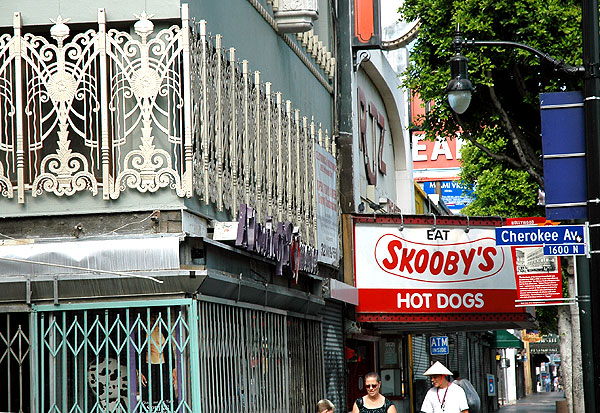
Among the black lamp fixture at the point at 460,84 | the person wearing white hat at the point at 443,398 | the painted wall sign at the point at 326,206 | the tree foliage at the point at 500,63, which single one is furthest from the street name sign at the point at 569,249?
the tree foliage at the point at 500,63

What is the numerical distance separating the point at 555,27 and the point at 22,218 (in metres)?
11.4

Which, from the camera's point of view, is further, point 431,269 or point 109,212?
point 431,269

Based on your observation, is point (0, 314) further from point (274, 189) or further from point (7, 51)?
point (274, 189)

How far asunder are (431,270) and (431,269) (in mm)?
19

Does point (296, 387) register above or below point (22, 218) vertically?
below

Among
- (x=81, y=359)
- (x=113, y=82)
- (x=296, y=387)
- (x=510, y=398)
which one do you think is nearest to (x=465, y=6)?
(x=296, y=387)

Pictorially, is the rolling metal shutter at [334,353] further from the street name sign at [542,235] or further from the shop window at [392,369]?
the street name sign at [542,235]

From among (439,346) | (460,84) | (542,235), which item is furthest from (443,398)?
(439,346)

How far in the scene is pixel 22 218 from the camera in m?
12.2

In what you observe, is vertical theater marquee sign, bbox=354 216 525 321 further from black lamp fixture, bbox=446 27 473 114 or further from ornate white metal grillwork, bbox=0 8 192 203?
ornate white metal grillwork, bbox=0 8 192 203

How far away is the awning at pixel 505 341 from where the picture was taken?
175ft

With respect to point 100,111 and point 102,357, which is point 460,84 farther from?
point 102,357

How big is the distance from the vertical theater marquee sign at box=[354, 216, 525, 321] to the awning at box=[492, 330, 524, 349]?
105ft

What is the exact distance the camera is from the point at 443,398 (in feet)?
44.9
